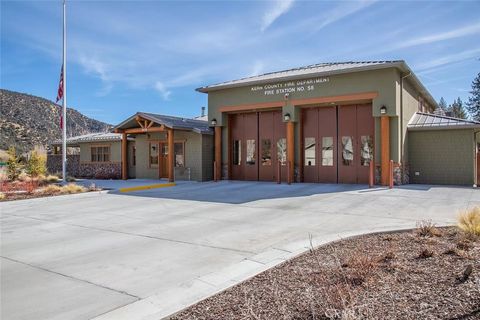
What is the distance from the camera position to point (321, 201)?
11859mm

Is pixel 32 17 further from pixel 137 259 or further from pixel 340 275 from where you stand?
pixel 340 275

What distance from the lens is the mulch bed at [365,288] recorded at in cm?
332

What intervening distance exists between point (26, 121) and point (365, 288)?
61582 millimetres

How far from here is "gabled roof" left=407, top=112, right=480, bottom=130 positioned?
16.0m

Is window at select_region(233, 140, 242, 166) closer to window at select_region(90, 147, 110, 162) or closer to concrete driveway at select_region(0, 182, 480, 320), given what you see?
concrete driveway at select_region(0, 182, 480, 320)

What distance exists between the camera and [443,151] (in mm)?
16797

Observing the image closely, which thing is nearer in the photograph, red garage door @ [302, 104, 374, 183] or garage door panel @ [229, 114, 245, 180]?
red garage door @ [302, 104, 374, 183]

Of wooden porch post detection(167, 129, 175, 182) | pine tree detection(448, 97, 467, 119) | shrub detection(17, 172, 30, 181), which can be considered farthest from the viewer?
pine tree detection(448, 97, 467, 119)

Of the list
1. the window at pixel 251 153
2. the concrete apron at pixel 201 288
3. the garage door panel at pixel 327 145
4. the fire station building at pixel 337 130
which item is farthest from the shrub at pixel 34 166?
the concrete apron at pixel 201 288

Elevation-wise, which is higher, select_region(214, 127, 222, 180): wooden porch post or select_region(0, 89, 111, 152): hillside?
select_region(0, 89, 111, 152): hillside

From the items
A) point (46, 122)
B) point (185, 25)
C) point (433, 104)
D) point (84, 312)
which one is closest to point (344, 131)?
point (185, 25)

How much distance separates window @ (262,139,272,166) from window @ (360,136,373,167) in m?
4.76

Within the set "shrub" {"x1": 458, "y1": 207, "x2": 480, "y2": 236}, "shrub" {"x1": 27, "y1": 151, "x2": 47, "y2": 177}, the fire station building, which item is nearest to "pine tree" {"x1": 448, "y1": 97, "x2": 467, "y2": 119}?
the fire station building

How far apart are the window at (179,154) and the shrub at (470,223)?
16.5 metres
